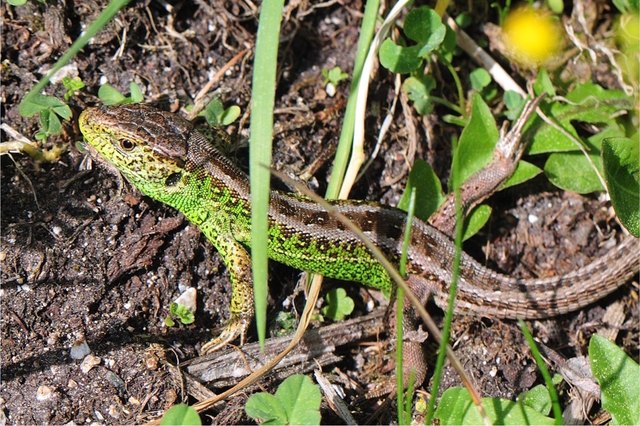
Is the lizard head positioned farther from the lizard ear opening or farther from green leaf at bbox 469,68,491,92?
green leaf at bbox 469,68,491,92

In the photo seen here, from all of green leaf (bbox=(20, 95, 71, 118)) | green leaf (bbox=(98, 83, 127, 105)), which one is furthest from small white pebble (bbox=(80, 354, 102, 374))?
green leaf (bbox=(98, 83, 127, 105))

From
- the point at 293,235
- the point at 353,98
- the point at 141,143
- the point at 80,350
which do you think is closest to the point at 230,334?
the point at 293,235

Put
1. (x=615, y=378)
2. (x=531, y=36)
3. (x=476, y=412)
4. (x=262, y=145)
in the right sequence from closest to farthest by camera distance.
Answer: (x=262, y=145), (x=476, y=412), (x=615, y=378), (x=531, y=36)

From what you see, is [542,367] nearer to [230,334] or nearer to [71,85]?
[230,334]

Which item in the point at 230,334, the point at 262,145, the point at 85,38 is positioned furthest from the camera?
the point at 230,334

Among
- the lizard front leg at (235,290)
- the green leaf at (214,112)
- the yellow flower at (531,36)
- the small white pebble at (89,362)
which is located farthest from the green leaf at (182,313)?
the yellow flower at (531,36)

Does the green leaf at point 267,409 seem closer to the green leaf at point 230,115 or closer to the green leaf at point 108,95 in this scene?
the green leaf at point 230,115
